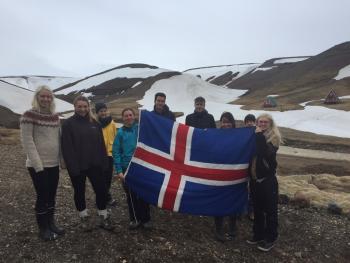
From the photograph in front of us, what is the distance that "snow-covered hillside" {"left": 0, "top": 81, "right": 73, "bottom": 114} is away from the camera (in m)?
39.1

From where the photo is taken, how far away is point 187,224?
26.3 feet

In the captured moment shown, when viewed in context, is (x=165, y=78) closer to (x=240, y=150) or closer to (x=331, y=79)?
(x=331, y=79)

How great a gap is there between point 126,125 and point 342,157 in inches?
707

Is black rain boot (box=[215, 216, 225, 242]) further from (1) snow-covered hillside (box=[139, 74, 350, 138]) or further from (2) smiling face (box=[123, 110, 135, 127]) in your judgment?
(1) snow-covered hillside (box=[139, 74, 350, 138])

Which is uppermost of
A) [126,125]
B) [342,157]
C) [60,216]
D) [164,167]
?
[126,125]

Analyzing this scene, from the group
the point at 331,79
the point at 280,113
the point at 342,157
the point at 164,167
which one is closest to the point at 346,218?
the point at 164,167

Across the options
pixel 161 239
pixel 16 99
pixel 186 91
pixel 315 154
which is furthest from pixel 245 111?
pixel 161 239

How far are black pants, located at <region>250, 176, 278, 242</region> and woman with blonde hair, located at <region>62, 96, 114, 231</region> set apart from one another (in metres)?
2.67

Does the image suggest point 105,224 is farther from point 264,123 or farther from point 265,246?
point 264,123

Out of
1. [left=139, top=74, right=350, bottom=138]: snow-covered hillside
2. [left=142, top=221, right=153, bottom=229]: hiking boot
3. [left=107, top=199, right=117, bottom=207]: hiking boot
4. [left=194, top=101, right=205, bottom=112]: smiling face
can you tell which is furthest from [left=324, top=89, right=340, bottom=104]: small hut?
[left=142, top=221, right=153, bottom=229]: hiking boot

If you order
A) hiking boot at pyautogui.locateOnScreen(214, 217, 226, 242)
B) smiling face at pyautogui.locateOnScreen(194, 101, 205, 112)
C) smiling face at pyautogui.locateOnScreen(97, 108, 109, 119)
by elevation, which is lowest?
hiking boot at pyautogui.locateOnScreen(214, 217, 226, 242)

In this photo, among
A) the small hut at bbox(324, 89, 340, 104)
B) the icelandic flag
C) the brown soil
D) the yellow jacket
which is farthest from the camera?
the small hut at bbox(324, 89, 340, 104)

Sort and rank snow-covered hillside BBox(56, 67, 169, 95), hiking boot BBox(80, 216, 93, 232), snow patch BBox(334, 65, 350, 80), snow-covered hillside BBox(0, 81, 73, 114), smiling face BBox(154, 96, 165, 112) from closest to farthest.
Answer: hiking boot BBox(80, 216, 93, 232)
smiling face BBox(154, 96, 165, 112)
snow-covered hillside BBox(0, 81, 73, 114)
snow patch BBox(334, 65, 350, 80)
snow-covered hillside BBox(56, 67, 169, 95)

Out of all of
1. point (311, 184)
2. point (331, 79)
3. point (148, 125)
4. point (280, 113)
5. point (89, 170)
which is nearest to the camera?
point (89, 170)
